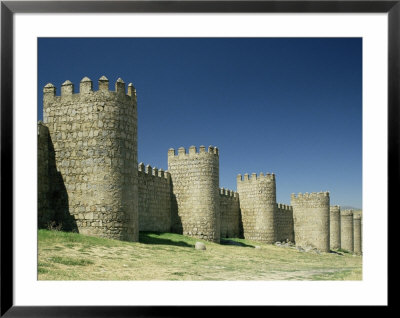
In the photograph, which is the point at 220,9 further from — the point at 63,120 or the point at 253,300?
the point at 63,120

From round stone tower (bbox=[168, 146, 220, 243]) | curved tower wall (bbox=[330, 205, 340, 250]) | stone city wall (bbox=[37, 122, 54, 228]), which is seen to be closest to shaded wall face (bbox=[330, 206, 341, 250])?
curved tower wall (bbox=[330, 205, 340, 250])

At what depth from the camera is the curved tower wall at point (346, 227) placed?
1634 inches

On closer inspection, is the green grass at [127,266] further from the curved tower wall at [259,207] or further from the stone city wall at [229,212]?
the curved tower wall at [259,207]

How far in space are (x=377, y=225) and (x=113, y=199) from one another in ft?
26.1

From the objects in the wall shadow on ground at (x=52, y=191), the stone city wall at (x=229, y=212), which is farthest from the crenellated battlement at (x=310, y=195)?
the wall shadow on ground at (x=52, y=191)

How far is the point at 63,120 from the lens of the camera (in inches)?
554

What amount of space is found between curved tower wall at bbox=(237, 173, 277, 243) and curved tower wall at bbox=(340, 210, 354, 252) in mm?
15129

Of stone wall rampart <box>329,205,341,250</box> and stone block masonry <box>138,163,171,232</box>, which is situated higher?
stone block masonry <box>138,163,171,232</box>

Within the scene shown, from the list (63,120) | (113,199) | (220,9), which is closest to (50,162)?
(63,120)

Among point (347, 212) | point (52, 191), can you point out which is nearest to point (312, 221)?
point (347, 212)

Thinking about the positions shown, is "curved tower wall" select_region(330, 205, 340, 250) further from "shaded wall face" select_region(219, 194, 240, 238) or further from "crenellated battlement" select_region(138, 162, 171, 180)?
"crenellated battlement" select_region(138, 162, 171, 180)

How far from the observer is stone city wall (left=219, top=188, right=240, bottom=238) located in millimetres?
27516

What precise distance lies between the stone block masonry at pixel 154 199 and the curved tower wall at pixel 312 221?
1482 cm

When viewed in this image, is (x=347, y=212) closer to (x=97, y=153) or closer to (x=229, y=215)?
(x=229, y=215)
